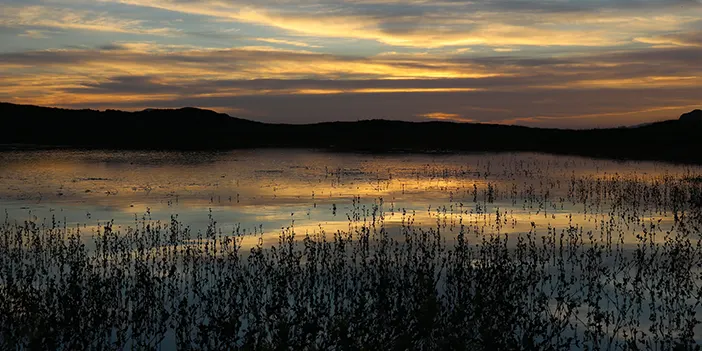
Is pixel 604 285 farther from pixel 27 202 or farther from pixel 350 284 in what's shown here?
pixel 27 202

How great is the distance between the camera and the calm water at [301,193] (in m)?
23.4

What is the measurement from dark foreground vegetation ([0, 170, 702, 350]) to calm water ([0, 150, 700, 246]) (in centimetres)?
155

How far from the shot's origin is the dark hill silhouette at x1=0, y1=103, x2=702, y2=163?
87500 mm

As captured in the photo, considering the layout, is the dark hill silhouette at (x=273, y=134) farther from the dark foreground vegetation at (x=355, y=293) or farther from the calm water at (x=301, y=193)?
the dark foreground vegetation at (x=355, y=293)

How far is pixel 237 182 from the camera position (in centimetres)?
3666

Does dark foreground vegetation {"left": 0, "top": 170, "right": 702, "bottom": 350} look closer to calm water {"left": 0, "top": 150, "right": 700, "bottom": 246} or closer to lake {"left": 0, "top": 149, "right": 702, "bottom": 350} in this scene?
lake {"left": 0, "top": 149, "right": 702, "bottom": 350}

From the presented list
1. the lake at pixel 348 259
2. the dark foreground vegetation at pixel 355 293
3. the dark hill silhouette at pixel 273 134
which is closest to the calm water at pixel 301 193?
the lake at pixel 348 259

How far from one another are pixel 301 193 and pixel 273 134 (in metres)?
94.6

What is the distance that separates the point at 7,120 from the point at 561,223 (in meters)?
120

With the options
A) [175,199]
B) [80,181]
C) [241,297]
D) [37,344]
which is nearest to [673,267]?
[241,297]

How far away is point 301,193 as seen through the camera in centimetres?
3183

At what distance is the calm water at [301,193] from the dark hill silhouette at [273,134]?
37.4m

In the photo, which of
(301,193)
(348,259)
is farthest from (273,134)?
(348,259)

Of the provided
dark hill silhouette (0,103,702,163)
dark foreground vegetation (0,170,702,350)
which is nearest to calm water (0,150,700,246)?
dark foreground vegetation (0,170,702,350)
